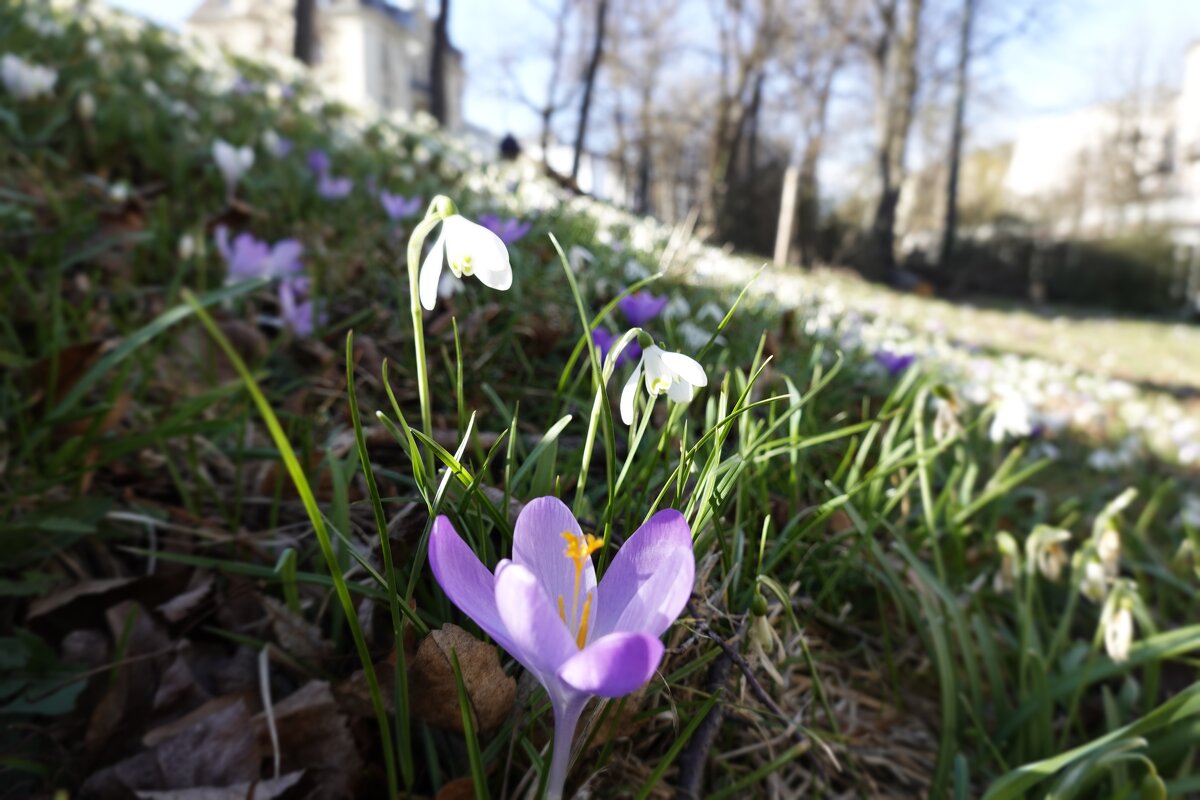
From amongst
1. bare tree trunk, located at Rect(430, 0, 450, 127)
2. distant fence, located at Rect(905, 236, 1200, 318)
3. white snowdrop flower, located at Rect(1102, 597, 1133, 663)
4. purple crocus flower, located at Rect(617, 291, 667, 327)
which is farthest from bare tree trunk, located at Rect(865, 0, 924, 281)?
white snowdrop flower, located at Rect(1102, 597, 1133, 663)

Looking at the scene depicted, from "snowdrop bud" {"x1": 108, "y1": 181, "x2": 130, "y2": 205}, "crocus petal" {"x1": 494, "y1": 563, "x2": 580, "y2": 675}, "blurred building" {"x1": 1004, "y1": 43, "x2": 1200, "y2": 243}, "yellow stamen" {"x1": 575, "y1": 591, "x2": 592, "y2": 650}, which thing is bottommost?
"yellow stamen" {"x1": 575, "y1": 591, "x2": 592, "y2": 650}

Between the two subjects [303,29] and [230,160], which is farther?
[303,29]

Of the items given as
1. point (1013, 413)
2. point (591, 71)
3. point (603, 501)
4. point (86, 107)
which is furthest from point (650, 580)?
point (591, 71)

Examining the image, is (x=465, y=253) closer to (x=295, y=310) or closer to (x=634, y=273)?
(x=295, y=310)

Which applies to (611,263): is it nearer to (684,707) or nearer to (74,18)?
(684,707)

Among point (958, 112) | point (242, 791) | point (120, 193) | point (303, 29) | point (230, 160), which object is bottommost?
point (242, 791)

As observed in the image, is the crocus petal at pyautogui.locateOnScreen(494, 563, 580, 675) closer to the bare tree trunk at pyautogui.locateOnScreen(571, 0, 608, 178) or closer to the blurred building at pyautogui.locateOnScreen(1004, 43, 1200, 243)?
the bare tree trunk at pyautogui.locateOnScreen(571, 0, 608, 178)

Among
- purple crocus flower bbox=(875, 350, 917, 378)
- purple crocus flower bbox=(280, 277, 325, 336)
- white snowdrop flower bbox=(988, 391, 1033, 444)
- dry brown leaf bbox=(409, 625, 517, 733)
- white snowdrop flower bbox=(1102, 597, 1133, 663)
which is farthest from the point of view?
purple crocus flower bbox=(875, 350, 917, 378)
